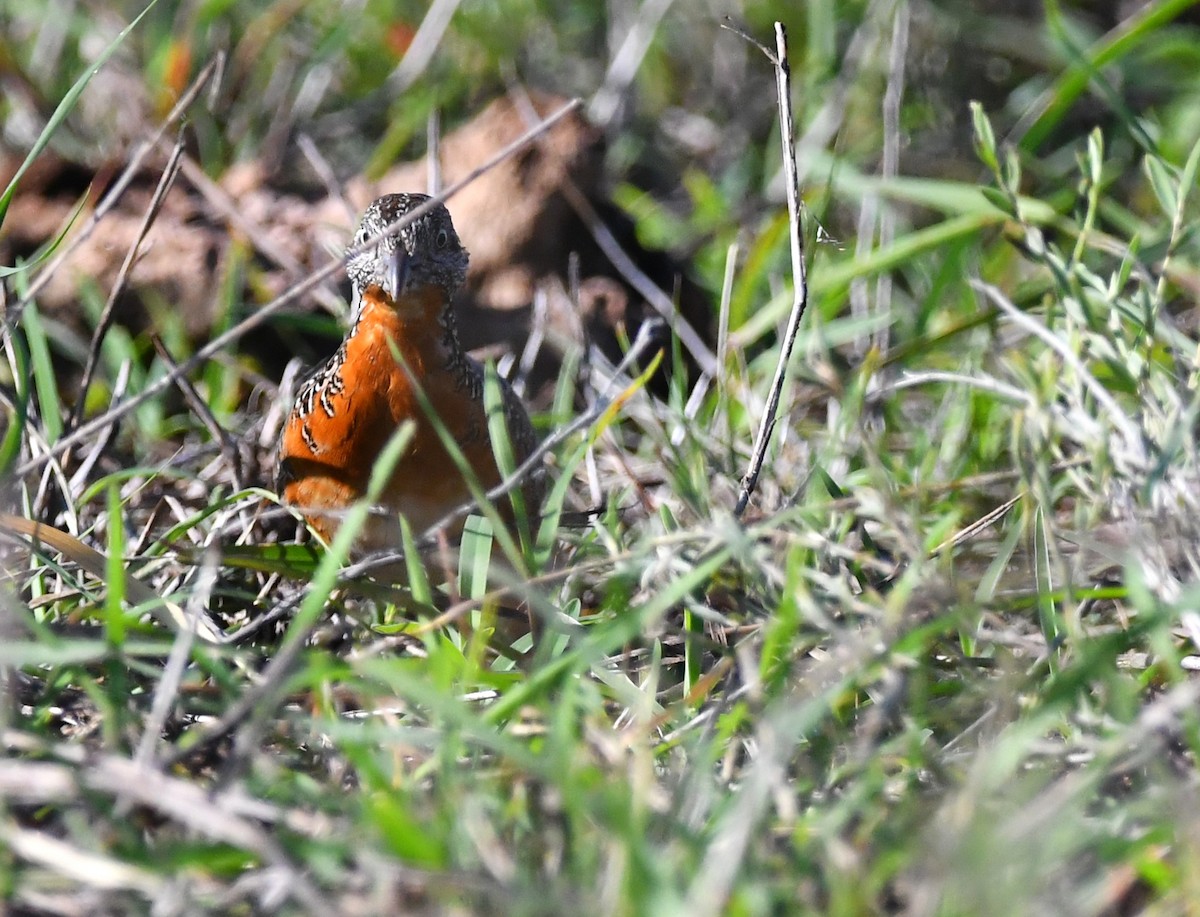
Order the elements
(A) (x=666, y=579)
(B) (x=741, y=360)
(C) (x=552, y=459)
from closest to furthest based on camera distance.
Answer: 1. (A) (x=666, y=579)
2. (B) (x=741, y=360)
3. (C) (x=552, y=459)

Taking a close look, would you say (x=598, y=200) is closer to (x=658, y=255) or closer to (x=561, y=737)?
(x=658, y=255)

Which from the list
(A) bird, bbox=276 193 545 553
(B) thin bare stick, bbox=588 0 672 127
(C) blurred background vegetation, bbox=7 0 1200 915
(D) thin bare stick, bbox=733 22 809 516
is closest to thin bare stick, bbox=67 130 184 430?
(C) blurred background vegetation, bbox=7 0 1200 915

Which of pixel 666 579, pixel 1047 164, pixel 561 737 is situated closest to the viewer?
pixel 561 737

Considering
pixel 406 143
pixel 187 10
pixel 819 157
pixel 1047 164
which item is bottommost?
pixel 1047 164

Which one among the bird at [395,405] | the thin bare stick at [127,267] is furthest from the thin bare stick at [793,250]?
the thin bare stick at [127,267]

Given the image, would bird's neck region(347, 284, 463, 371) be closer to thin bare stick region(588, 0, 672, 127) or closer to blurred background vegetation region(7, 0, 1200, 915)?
blurred background vegetation region(7, 0, 1200, 915)

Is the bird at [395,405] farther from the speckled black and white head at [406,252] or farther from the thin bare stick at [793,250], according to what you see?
the thin bare stick at [793,250]

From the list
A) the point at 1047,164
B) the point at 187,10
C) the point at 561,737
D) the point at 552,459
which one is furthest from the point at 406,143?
the point at 561,737

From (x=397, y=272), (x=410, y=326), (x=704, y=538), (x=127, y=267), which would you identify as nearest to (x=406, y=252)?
(x=397, y=272)
